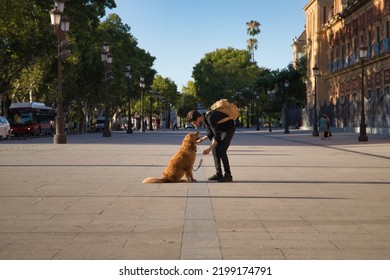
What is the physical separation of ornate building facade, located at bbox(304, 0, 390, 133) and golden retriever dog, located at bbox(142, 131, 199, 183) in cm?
2743

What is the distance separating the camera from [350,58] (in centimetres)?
5503

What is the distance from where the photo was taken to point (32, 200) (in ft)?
29.3

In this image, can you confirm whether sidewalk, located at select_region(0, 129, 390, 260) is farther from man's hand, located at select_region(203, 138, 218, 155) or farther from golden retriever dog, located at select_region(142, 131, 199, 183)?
man's hand, located at select_region(203, 138, 218, 155)

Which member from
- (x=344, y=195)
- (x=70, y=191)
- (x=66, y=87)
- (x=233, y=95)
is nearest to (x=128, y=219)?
(x=70, y=191)

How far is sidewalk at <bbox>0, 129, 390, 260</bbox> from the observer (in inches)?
215

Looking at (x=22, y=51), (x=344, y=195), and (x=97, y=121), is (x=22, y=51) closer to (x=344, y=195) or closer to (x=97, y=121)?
(x=344, y=195)

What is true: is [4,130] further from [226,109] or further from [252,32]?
[252,32]

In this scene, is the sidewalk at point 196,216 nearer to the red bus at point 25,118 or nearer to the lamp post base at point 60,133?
the lamp post base at point 60,133

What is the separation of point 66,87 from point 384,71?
93.6 feet

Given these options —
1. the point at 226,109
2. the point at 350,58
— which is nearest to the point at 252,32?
the point at 350,58

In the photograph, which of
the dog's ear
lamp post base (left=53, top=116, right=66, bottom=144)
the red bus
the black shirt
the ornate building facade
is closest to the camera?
the dog's ear

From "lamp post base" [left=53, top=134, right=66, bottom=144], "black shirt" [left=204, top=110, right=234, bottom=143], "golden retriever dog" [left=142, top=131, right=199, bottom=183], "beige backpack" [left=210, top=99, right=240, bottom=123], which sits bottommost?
"lamp post base" [left=53, top=134, right=66, bottom=144]

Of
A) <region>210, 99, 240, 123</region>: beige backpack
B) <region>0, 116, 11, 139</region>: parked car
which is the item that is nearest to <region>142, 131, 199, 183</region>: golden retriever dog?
<region>210, 99, 240, 123</region>: beige backpack

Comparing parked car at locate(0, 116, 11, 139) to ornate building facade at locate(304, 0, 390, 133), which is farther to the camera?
ornate building facade at locate(304, 0, 390, 133)
